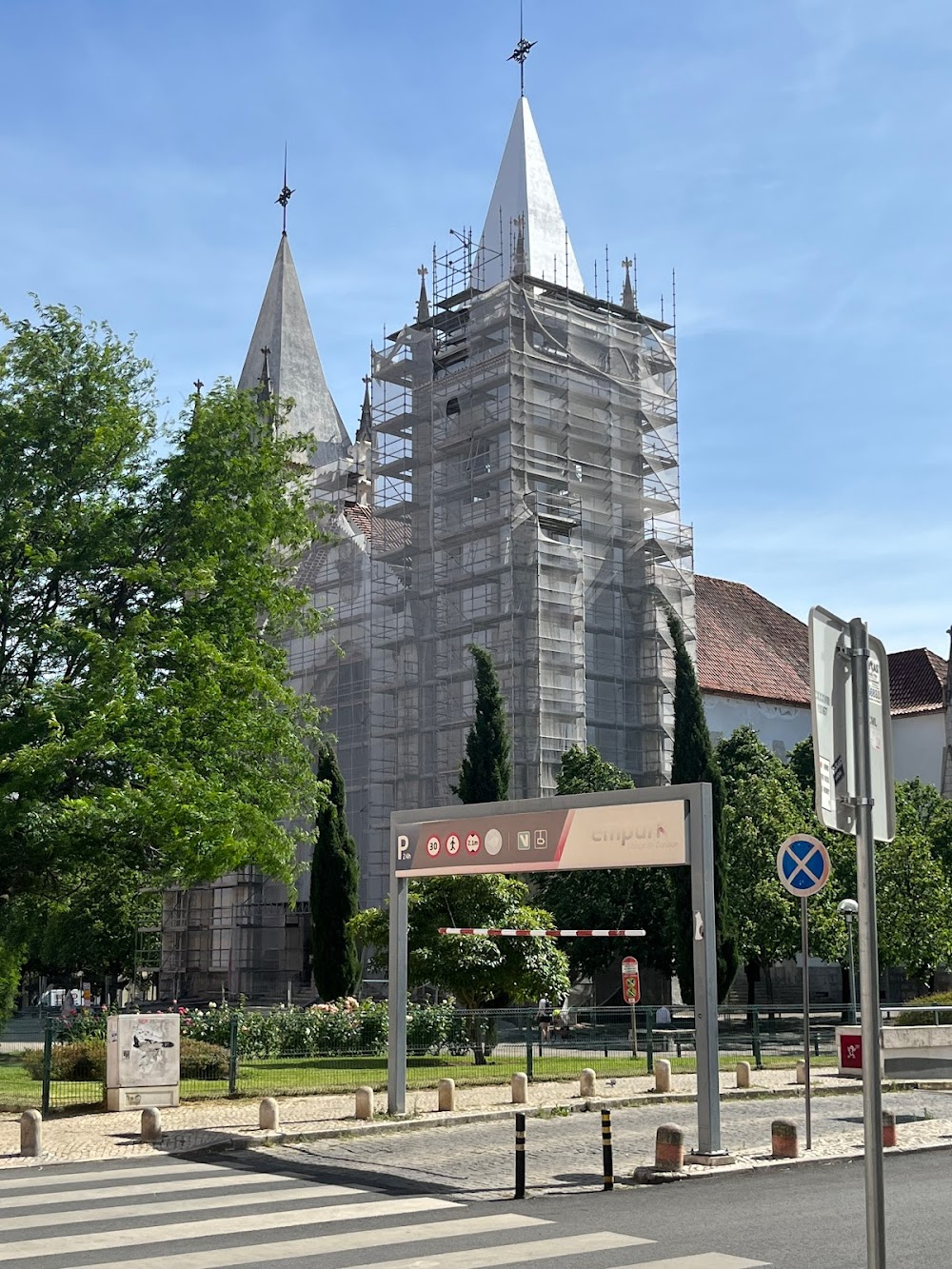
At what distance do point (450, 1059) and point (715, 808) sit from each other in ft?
55.8

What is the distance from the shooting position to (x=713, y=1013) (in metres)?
15.3

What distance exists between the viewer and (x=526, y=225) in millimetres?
61562

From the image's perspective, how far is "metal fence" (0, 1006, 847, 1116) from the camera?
22.5 meters

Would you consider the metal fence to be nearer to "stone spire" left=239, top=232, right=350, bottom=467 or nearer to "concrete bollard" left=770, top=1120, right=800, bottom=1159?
"concrete bollard" left=770, top=1120, right=800, bottom=1159

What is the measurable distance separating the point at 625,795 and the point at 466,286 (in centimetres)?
4813

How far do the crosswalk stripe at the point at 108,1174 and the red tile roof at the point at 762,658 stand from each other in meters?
52.3

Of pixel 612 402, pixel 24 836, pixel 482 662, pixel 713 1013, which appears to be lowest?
pixel 713 1013

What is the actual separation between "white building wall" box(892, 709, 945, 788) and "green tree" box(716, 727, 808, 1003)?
1027 inches

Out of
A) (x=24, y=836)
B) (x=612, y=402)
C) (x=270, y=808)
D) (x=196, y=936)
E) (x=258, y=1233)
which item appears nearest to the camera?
(x=258, y=1233)

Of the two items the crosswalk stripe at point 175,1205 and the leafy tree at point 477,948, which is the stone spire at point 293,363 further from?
the crosswalk stripe at point 175,1205

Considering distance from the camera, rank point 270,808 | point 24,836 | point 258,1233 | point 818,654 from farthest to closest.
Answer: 1. point 270,808
2. point 24,836
3. point 258,1233
4. point 818,654

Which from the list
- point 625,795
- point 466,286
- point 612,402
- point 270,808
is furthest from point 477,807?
point 466,286

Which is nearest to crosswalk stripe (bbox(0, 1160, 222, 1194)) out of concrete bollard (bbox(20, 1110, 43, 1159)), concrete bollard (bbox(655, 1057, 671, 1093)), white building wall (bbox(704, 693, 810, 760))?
concrete bollard (bbox(20, 1110, 43, 1159))

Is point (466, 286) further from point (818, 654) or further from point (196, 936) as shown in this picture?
point (818, 654)
